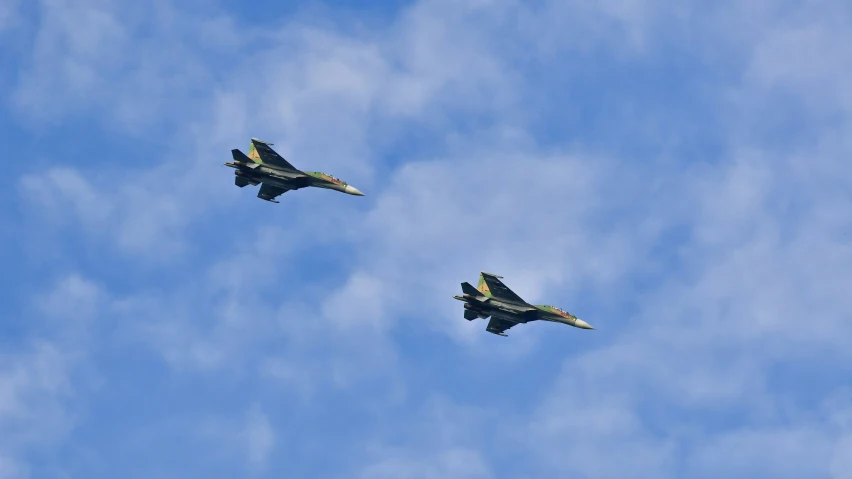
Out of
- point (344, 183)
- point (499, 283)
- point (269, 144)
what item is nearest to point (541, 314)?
point (499, 283)

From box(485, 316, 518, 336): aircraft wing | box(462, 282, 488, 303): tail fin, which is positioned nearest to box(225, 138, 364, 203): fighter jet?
box(462, 282, 488, 303): tail fin

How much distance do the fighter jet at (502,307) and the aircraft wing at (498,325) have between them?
1.62 feet

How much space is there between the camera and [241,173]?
162 meters

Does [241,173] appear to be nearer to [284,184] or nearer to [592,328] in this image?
[284,184]

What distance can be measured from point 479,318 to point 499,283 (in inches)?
243

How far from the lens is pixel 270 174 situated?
161375mm

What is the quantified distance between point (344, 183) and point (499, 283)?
28.6 meters

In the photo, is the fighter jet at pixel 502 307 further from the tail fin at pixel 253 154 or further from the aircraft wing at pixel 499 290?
the tail fin at pixel 253 154

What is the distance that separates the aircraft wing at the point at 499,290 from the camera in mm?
155000

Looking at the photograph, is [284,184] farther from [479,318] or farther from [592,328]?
[592,328]

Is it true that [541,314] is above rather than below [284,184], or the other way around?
below

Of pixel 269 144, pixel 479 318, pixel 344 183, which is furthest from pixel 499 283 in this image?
pixel 269 144

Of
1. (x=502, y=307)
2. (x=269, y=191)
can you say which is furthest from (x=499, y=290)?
(x=269, y=191)

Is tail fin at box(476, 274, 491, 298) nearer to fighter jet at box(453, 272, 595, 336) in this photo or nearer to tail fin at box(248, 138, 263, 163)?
fighter jet at box(453, 272, 595, 336)
